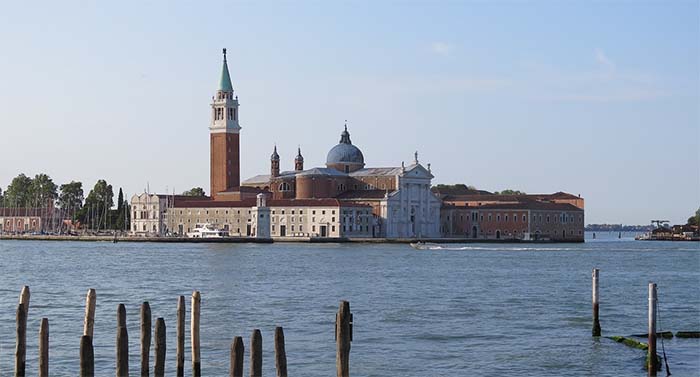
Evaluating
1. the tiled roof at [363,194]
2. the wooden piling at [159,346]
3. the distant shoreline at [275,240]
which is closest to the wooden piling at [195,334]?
the wooden piling at [159,346]

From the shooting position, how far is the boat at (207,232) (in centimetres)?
9188

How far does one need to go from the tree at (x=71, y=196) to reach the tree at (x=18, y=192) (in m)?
4.20

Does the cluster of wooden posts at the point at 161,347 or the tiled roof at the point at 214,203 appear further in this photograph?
the tiled roof at the point at 214,203

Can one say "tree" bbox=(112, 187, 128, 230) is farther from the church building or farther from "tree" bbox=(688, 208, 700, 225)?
"tree" bbox=(688, 208, 700, 225)

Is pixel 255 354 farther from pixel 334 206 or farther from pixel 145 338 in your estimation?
pixel 334 206

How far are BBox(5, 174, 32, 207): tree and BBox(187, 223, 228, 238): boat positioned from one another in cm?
3419

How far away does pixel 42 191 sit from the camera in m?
121

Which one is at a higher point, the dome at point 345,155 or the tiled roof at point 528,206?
the dome at point 345,155

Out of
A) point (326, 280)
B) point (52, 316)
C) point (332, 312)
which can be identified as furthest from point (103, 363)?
point (326, 280)

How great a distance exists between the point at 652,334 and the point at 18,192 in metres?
113

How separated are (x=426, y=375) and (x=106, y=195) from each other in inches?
3810

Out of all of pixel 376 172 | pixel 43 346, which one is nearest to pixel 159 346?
pixel 43 346

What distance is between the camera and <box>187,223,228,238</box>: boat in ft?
301

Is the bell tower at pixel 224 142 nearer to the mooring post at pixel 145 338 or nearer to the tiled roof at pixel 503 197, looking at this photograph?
the tiled roof at pixel 503 197
